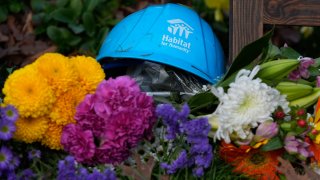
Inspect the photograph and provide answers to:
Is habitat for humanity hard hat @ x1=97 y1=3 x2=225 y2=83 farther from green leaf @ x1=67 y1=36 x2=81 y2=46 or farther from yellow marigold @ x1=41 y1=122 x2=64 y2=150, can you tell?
green leaf @ x1=67 y1=36 x2=81 y2=46

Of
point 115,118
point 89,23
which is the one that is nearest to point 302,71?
point 115,118

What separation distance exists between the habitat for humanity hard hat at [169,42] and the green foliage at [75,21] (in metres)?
0.66

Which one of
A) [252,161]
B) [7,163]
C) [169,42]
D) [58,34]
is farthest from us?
[58,34]

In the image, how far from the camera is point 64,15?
2.82 m

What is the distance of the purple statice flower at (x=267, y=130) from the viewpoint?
143 cm

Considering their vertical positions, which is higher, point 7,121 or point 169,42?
point 7,121

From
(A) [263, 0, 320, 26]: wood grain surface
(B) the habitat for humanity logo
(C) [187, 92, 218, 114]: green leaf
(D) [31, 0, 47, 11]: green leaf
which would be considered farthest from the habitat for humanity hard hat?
(D) [31, 0, 47, 11]: green leaf

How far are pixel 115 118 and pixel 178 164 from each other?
18 centimetres

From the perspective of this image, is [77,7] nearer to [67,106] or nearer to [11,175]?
[67,106]

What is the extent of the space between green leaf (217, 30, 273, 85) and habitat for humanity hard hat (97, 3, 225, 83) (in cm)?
28

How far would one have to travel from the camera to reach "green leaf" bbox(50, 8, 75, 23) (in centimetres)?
279

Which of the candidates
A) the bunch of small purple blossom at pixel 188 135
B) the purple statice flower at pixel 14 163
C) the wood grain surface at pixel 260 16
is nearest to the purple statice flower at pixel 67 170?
the purple statice flower at pixel 14 163

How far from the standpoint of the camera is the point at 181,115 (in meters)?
1.38

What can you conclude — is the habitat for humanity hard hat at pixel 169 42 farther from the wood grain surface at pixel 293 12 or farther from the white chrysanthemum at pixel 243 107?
the white chrysanthemum at pixel 243 107
